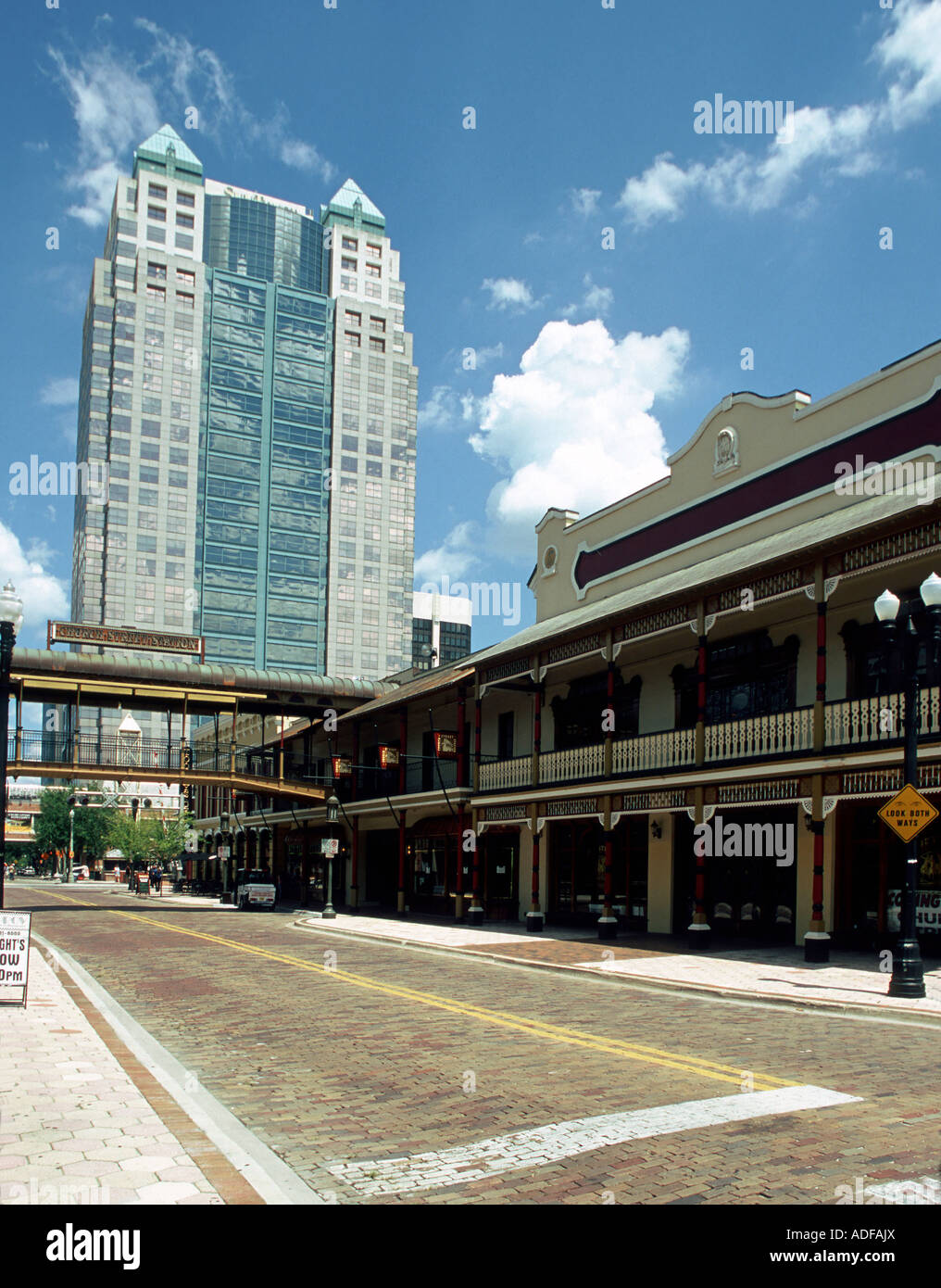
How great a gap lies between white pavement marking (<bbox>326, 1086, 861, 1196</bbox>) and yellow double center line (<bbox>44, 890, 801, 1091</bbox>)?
552 millimetres

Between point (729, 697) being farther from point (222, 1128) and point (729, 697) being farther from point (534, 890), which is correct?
point (222, 1128)

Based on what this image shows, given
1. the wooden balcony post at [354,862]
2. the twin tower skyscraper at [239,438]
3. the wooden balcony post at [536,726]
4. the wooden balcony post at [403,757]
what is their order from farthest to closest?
1. the twin tower skyscraper at [239,438]
2. the wooden balcony post at [354,862]
3. the wooden balcony post at [403,757]
4. the wooden balcony post at [536,726]

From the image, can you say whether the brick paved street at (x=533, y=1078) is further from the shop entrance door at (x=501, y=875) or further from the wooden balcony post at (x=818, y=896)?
the shop entrance door at (x=501, y=875)

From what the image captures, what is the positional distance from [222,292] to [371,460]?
2983cm

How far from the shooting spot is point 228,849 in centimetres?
6362

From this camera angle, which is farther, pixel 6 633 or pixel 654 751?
pixel 654 751

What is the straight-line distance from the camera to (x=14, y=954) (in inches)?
514

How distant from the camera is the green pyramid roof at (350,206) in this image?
172 metres

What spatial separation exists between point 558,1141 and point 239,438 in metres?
144

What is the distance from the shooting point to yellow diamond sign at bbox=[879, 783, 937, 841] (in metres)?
14.8

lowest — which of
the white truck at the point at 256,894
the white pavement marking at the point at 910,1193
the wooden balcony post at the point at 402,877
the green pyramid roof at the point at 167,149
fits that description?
the white truck at the point at 256,894

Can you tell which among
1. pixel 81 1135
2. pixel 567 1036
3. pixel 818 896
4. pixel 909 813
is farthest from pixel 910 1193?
pixel 818 896

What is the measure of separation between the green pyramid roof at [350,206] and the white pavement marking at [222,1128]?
17575 centimetres

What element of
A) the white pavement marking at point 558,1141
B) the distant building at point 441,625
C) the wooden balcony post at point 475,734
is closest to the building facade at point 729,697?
the wooden balcony post at point 475,734
